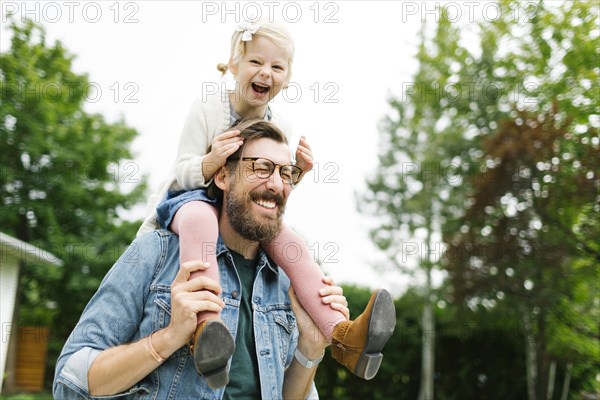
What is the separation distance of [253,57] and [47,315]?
59.1ft

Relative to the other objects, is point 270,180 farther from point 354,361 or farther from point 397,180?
point 397,180

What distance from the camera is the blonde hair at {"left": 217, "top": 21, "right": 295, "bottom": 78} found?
2705 mm

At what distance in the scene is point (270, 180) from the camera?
2.20 m

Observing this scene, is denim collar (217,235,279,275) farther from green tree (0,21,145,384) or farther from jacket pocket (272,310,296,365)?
green tree (0,21,145,384)

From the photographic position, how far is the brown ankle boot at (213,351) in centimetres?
173

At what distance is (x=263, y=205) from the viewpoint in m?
2.18

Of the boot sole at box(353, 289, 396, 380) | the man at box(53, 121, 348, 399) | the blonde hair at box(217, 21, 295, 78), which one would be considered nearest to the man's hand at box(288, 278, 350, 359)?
the man at box(53, 121, 348, 399)

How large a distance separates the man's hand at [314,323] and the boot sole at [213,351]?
0.57 metres

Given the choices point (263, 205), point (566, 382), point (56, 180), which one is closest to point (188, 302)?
point (263, 205)

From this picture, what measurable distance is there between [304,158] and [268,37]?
2.03ft

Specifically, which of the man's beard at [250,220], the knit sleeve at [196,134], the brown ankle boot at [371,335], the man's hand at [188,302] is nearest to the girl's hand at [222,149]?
the man's beard at [250,220]

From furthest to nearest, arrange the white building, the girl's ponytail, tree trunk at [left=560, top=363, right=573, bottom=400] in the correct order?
tree trunk at [left=560, top=363, right=573, bottom=400], the white building, the girl's ponytail

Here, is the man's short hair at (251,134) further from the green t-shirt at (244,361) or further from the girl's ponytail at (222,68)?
the girl's ponytail at (222,68)

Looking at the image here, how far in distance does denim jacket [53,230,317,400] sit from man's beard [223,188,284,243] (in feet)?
0.44
